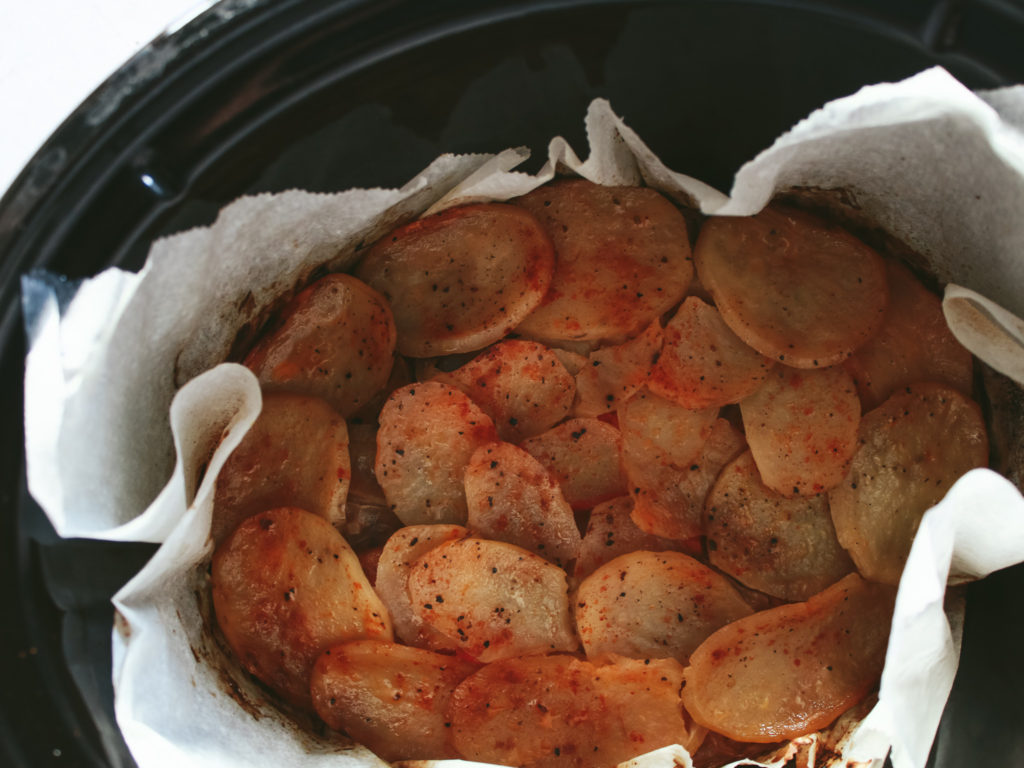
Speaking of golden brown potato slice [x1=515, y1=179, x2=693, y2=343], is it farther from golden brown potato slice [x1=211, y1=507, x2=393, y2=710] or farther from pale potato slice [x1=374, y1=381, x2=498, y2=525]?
golden brown potato slice [x1=211, y1=507, x2=393, y2=710]

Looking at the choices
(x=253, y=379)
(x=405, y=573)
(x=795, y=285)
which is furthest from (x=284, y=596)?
(x=795, y=285)

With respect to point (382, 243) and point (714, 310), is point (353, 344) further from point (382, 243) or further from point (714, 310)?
point (714, 310)

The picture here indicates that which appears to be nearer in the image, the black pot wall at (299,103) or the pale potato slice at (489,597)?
the black pot wall at (299,103)

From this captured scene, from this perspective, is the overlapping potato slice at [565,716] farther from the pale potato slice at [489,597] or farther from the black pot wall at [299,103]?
the black pot wall at [299,103]

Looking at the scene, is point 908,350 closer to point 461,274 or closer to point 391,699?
point 461,274

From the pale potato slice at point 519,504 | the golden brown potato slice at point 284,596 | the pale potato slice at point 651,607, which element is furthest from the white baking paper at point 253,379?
the pale potato slice at point 519,504

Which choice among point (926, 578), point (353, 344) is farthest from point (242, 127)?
point (926, 578)
